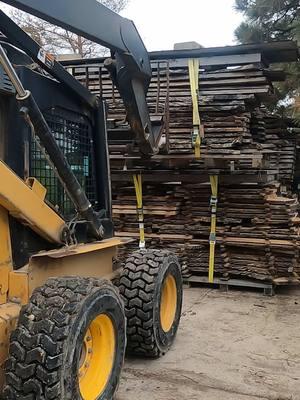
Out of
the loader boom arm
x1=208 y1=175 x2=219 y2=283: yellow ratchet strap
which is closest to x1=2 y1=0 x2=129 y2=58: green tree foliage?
x1=208 y1=175 x2=219 y2=283: yellow ratchet strap

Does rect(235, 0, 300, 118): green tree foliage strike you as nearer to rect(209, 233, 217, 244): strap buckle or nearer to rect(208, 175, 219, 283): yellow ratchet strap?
rect(208, 175, 219, 283): yellow ratchet strap

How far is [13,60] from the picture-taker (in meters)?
3.63

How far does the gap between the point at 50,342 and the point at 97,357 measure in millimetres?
847

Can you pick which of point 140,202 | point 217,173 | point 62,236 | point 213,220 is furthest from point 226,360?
point 140,202

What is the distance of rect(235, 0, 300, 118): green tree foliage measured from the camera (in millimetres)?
10398

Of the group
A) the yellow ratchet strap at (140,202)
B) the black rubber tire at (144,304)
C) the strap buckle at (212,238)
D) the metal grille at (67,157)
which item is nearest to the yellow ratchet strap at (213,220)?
the strap buckle at (212,238)

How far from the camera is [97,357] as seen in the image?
153 inches

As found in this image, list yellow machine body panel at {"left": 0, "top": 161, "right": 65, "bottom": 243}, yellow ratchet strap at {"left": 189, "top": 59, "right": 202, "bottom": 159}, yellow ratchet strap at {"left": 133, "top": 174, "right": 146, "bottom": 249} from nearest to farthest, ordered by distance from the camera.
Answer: yellow machine body panel at {"left": 0, "top": 161, "right": 65, "bottom": 243}
yellow ratchet strap at {"left": 189, "top": 59, "right": 202, "bottom": 159}
yellow ratchet strap at {"left": 133, "top": 174, "right": 146, "bottom": 249}

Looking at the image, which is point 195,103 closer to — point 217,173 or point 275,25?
point 217,173

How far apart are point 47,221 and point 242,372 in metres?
2.45

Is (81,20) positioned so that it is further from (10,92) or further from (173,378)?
(173,378)

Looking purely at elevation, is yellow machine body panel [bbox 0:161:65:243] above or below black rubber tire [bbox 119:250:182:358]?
above

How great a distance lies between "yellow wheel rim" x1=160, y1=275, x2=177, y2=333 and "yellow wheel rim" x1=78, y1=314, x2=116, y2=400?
1.62 m

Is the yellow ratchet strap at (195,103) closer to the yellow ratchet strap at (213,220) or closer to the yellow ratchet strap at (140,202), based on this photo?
the yellow ratchet strap at (213,220)
